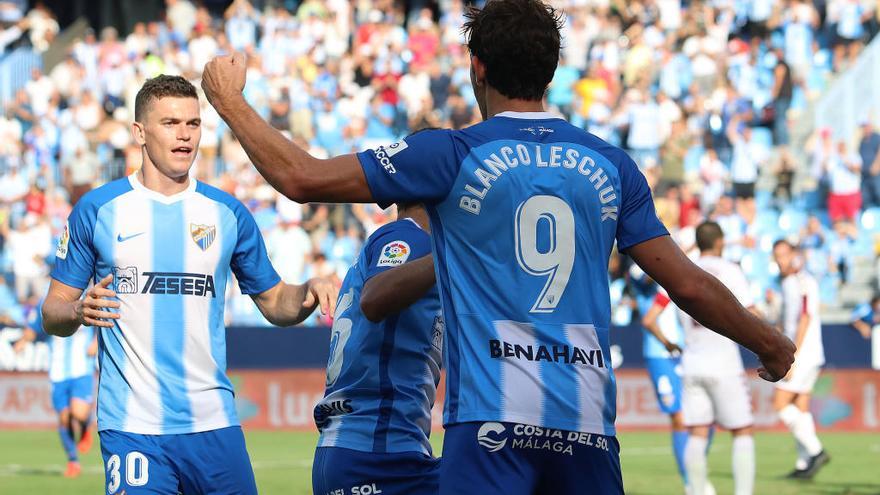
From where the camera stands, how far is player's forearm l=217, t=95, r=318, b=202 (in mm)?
4414

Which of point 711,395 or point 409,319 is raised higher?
point 409,319

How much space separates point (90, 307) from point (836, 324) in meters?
15.9

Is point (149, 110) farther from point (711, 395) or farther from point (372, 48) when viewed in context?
point (372, 48)

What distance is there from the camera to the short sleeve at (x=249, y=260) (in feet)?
22.6

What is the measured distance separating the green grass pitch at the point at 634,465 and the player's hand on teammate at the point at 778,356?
8.66 metres

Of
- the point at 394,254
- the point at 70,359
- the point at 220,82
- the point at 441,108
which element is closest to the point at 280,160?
the point at 220,82

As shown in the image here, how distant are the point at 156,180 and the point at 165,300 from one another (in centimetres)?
65

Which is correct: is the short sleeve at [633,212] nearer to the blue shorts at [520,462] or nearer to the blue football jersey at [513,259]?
the blue football jersey at [513,259]

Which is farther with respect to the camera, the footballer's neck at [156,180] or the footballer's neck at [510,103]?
the footballer's neck at [156,180]

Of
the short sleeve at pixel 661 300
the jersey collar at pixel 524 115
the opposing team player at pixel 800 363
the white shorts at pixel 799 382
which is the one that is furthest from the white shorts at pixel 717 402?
the jersey collar at pixel 524 115

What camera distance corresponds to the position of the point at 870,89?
25.5m

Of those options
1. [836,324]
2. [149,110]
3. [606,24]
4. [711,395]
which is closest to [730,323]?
[149,110]

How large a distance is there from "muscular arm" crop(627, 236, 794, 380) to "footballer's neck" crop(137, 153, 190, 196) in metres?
2.84

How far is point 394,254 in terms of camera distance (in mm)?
5426
